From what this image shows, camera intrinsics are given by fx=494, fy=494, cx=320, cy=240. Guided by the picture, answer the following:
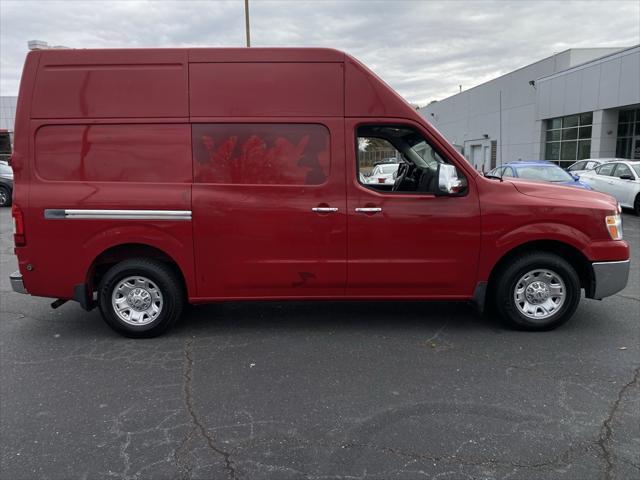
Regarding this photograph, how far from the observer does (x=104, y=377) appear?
12.8 ft

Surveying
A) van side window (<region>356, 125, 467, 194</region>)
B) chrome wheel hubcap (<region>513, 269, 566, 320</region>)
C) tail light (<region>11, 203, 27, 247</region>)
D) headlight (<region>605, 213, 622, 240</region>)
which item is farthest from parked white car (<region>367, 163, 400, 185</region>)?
tail light (<region>11, 203, 27, 247</region>)

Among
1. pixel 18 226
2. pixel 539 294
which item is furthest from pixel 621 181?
pixel 18 226

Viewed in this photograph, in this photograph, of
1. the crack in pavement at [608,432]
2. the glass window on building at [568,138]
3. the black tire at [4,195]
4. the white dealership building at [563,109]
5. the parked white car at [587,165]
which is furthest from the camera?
the glass window on building at [568,138]

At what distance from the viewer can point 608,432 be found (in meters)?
3.04

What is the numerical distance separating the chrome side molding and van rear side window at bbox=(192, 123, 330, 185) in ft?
1.28

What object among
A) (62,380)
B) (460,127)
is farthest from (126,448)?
(460,127)

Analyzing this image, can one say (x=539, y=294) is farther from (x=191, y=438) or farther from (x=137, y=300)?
(x=137, y=300)

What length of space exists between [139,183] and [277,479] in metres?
2.85

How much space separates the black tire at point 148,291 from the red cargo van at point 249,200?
0.05ft

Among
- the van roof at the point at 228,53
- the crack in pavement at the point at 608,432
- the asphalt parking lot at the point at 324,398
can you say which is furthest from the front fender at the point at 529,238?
the van roof at the point at 228,53

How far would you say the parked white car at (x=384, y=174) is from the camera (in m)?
5.25

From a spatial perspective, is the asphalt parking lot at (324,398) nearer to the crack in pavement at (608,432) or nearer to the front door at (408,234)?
the crack in pavement at (608,432)

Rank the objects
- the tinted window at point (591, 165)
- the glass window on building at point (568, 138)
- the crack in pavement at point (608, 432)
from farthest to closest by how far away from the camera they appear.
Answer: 1. the glass window on building at point (568, 138)
2. the tinted window at point (591, 165)
3. the crack in pavement at point (608, 432)

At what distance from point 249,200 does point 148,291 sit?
1.30 meters
